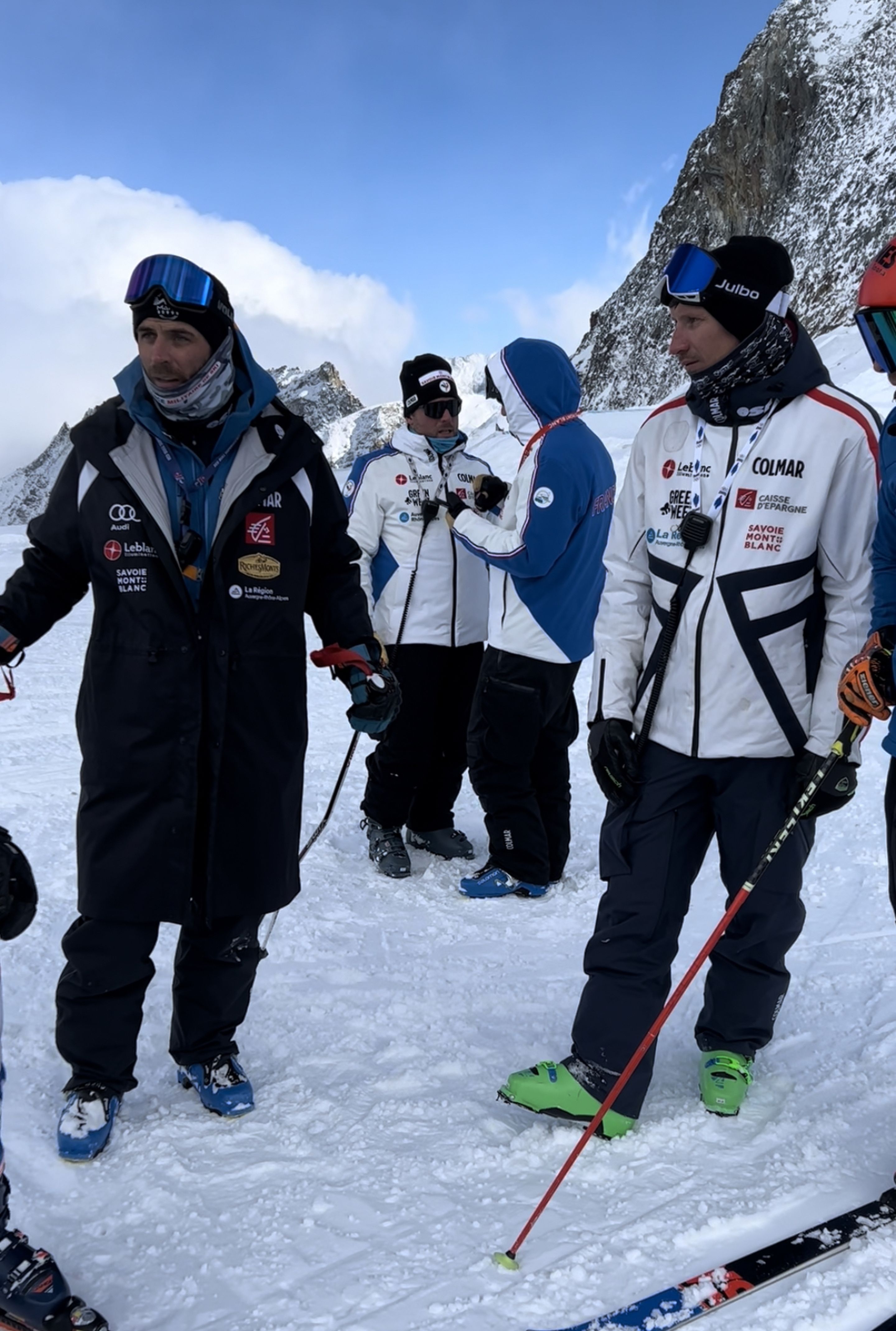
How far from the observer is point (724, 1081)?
9.25ft

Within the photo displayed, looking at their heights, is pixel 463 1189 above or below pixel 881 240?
below

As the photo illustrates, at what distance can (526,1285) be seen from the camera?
7.06 feet

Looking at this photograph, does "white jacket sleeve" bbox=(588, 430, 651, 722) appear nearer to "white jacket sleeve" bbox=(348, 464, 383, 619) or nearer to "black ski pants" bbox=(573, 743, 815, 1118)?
"black ski pants" bbox=(573, 743, 815, 1118)

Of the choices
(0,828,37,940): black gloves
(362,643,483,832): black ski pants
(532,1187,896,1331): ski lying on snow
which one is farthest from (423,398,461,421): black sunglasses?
(532,1187,896,1331): ski lying on snow

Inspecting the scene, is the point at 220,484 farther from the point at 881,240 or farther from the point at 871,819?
the point at 881,240

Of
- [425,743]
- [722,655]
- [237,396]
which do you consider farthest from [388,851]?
[237,396]

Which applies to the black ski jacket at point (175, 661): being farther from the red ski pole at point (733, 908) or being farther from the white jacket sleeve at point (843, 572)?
the white jacket sleeve at point (843, 572)

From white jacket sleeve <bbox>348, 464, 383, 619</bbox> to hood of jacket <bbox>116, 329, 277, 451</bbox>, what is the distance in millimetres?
1934

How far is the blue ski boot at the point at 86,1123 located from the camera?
2.56m

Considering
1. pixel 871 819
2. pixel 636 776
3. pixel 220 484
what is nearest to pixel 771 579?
pixel 636 776

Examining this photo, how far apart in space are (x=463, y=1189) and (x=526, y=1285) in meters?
0.37

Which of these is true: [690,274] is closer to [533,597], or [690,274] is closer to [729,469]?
[729,469]

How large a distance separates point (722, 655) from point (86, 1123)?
2.03 metres

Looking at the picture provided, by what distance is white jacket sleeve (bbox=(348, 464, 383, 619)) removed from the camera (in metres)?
4.75
